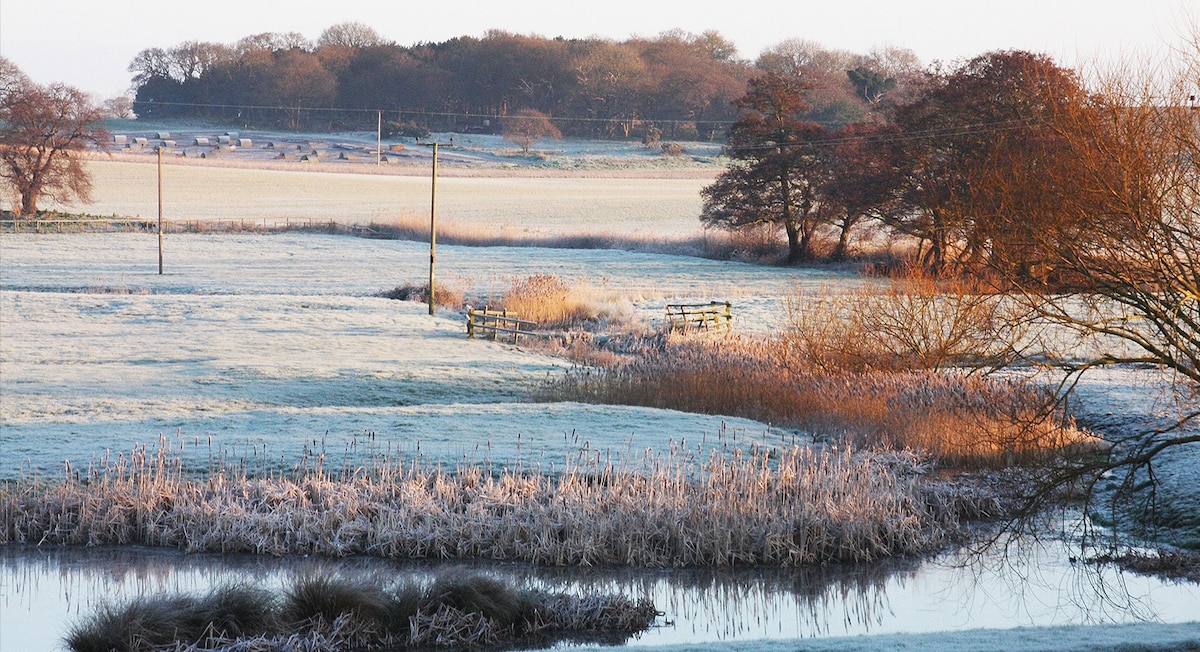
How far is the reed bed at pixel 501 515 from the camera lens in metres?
14.4

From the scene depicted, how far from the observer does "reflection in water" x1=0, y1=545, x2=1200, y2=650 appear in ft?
40.0

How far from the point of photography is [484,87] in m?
138

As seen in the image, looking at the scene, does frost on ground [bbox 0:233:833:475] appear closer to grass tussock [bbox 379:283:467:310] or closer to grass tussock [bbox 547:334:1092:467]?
grass tussock [bbox 379:283:467:310]

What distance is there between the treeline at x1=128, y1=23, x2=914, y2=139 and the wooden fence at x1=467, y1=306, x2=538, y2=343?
323 ft

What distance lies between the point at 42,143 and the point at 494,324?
171ft

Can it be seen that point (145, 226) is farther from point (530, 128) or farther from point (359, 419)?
point (530, 128)

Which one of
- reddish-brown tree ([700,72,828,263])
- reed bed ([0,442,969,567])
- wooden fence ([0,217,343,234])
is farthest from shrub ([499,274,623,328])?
wooden fence ([0,217,343,234])

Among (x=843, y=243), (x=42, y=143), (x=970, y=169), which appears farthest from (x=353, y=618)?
(x=42, y=143)

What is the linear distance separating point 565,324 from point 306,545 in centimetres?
2392

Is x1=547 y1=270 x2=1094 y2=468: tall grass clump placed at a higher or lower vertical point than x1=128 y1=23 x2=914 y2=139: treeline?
lower

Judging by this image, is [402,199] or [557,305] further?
[402,199]

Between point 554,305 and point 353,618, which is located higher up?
point 353,618

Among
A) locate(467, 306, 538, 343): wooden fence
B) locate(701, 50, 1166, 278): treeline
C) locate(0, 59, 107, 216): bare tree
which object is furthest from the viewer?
locate(0, 59, 107, 216): bare tree

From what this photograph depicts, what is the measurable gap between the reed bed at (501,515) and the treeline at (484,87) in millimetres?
118008
